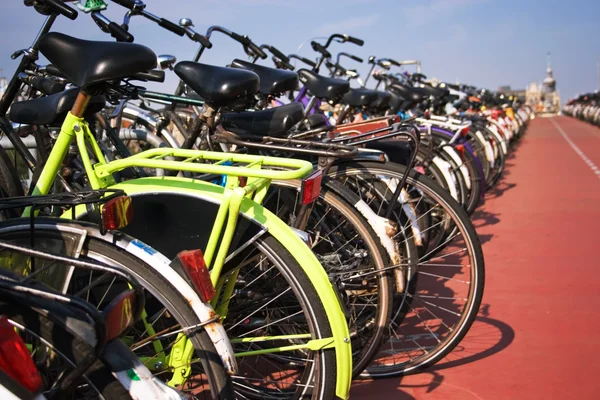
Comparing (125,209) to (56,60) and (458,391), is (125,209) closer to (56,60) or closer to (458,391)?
(56,60)

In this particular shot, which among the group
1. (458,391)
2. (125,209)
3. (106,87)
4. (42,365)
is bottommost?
(458,391)

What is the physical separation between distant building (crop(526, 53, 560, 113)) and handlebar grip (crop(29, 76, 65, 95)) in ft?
169

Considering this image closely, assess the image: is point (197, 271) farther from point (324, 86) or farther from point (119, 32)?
point (324, 86)

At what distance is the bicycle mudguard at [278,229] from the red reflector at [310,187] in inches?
9.1

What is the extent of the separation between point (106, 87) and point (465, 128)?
164 inches

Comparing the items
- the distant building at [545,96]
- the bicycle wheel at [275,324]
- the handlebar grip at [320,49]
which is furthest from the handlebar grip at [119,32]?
the distant building at [545,96]

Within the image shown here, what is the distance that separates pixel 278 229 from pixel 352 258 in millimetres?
930

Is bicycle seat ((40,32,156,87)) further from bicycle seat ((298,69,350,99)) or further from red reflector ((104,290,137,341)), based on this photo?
bicycle seat ((298,69,350,99))

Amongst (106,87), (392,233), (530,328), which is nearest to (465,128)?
(530,328)

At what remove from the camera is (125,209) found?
1984mm

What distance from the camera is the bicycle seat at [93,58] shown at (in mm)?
2188

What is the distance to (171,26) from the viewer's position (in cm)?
388

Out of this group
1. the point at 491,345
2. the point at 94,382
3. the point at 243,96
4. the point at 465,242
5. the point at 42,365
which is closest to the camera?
the point at 94,382

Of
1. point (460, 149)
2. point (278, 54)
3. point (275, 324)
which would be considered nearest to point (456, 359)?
point (275, 324)
